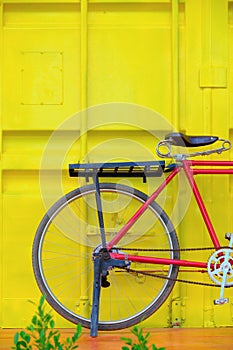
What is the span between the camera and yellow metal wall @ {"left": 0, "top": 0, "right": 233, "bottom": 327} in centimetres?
375

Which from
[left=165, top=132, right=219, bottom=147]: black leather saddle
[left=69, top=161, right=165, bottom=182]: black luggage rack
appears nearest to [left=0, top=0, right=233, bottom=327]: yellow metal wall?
[left=69, top=161, right=165, bottom=182]: black luggage rack

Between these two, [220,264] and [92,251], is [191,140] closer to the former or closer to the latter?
[220,264]

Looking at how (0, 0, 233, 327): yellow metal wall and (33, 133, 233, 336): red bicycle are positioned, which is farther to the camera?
(0, 0, 233, 327): yellow metal wall

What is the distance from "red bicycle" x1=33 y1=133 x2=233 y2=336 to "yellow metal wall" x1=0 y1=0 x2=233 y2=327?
14 cm

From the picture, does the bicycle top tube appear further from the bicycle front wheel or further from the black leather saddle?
the bicycle front wheel

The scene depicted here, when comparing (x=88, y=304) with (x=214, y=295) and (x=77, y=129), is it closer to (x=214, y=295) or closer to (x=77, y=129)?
(x=214, y=295)

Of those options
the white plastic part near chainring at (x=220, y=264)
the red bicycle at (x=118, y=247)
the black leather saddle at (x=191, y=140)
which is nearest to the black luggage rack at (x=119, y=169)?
the red bicycle at (x=118, y=247)

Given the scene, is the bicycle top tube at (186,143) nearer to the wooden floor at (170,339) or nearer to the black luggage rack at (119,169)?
the black luggage rack at (119,169)

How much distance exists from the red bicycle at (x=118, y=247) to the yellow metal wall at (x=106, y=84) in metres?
0.14

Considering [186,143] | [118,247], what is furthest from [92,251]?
[186,143]

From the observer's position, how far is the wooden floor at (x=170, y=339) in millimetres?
3227

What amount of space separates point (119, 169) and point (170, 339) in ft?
3.03

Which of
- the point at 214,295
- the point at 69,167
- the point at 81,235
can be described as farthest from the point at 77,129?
the point at 214,295

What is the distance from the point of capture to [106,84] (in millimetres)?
3791
